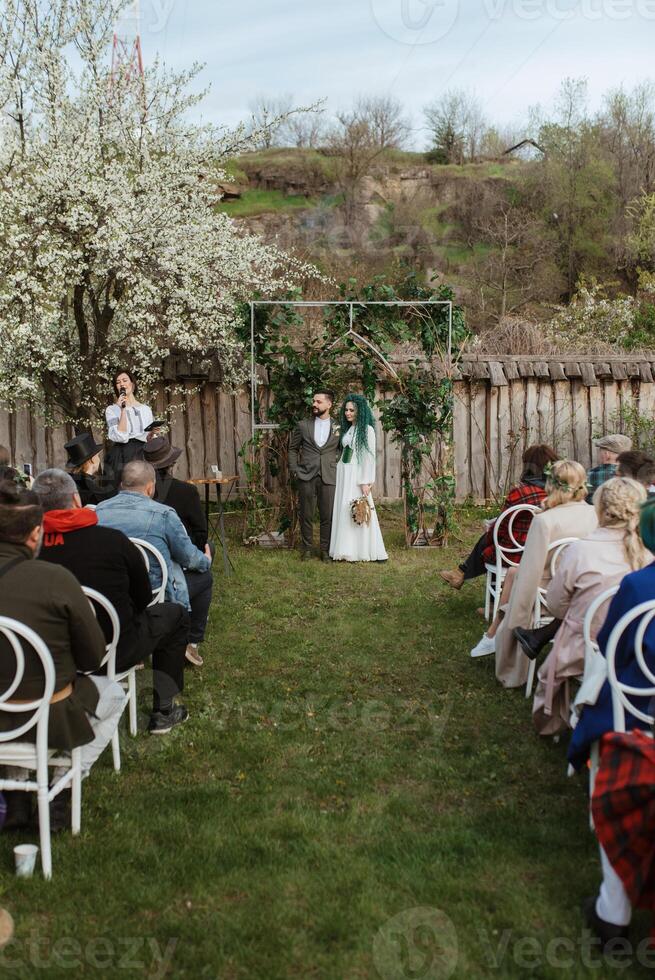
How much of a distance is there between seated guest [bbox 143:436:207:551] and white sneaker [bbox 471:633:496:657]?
1943 millimetres

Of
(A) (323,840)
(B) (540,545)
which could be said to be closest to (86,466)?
(B) (540,545)

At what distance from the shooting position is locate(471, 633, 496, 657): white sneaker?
5602 millimetres

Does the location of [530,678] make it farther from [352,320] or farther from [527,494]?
[352,320]

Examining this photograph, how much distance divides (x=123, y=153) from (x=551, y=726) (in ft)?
26.5

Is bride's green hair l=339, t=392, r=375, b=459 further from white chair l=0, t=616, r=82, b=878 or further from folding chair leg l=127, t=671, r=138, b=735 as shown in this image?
white chair l=0, t=616, r=82, b=878

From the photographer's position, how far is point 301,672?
548cm

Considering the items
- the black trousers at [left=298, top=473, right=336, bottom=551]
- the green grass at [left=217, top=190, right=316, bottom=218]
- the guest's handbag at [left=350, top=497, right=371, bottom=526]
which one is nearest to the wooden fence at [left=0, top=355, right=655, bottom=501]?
the black trousers at [left=298, top=473, right=336, bottom=551]

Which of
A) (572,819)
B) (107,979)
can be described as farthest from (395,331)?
(107,979)

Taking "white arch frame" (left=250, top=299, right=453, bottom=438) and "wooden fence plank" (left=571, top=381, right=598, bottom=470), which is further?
"wooden fence plank" (left=571, top=381, right=598, bottom=470)

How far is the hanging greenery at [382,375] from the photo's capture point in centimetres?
931

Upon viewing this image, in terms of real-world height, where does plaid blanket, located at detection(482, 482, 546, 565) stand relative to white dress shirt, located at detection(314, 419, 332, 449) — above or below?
below

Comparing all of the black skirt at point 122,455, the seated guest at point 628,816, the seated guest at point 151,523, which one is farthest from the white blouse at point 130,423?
the seated guest at point 628,816

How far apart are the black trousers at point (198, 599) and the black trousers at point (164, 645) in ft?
3.03

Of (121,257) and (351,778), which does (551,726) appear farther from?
(121,257)
